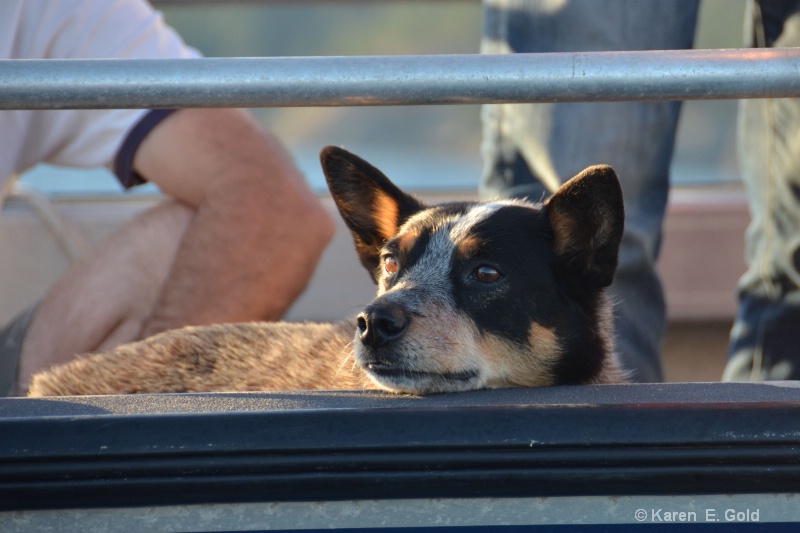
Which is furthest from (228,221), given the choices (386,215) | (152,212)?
(386,215)

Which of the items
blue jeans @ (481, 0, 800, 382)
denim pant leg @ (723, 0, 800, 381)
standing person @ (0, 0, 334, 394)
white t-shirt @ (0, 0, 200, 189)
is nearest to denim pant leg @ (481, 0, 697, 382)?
blue jeans @ (481, 0, 800, 382)

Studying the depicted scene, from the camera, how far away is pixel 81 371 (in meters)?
2.44

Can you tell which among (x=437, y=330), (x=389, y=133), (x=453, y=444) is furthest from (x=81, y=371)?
(x=389, y=133)

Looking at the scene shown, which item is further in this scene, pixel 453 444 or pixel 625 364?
pixel 625 364

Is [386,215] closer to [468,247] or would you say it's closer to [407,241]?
[407,241]

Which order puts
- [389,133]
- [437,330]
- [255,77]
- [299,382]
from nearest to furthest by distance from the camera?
1. [255,77]
2. [437,330]
3. [299,382]
4. [389,133]

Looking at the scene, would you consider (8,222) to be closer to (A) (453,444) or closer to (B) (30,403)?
(B) (30,403)

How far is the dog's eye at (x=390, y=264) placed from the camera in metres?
2.31

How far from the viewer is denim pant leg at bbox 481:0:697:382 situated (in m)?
2.54

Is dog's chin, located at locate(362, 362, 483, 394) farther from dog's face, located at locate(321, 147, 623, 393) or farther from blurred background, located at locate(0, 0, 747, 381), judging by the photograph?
blurred background, located at locate(0, 0, 747, 381)

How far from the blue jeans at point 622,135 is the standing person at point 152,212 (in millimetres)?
744

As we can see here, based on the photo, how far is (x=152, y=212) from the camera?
2992 millimetres

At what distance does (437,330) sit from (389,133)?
8.06 ft

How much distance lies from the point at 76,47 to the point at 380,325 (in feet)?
4.99
